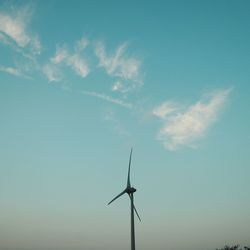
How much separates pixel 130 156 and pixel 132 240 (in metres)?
28.1

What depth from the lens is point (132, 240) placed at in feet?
249

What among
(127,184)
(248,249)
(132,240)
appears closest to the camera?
(132,240)

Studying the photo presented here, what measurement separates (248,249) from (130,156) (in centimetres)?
14411

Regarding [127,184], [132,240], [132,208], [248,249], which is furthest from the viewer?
[248,249]

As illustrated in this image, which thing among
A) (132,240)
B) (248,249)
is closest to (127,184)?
(132,240)

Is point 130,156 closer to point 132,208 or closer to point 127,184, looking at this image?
point 127,184

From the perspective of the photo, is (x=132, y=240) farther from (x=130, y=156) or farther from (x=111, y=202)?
(x=130, y=156)

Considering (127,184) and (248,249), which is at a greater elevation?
(248,249)

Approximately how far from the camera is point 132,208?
84.7 metres

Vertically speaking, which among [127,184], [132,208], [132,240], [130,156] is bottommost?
[132,240]

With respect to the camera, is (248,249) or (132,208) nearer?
(132,208)

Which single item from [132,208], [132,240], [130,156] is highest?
[130,156]

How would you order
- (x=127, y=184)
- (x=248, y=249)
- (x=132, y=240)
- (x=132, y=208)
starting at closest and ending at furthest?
(x=132, y=240) → (x=132, y=208) → (x=127, y=184) → (x=248, y=249)

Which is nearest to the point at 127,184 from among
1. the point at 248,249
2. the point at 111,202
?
the point at 111,202
